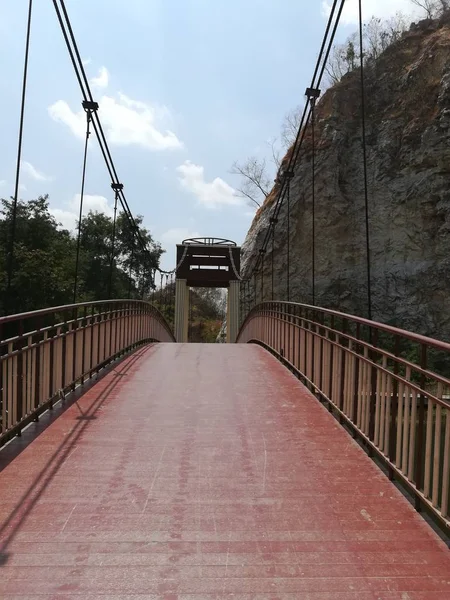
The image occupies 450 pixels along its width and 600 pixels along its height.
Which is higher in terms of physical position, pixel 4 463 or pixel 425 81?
pixel 425 81

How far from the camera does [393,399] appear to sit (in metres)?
3.29

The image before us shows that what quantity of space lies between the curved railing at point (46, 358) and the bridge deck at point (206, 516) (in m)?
0.27

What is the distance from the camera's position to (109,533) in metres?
2.55

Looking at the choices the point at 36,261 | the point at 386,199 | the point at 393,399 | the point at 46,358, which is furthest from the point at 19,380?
the point at 386,199

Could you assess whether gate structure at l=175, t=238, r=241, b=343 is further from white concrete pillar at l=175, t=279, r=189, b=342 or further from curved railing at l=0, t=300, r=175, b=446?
curved railing at l=0, t=300, r=175, b=446

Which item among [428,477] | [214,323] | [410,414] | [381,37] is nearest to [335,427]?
[410,414]

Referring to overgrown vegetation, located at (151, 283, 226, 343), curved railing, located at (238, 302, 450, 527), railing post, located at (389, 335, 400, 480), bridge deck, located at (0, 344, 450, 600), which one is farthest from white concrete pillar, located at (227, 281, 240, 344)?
railing post, located at (389, 335, 400, 480)

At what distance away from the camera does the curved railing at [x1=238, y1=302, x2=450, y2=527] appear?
8.76 feet

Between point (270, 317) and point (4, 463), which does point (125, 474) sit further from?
point (270, 317)

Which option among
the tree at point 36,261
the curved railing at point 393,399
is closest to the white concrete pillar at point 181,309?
the tree at point 36,261

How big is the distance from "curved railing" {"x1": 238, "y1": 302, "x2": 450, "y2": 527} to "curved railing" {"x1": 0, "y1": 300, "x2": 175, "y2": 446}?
8.32 feet

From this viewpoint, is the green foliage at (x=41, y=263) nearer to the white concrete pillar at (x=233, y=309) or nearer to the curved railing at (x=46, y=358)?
the white concrete pillar at (x=233, y=309)

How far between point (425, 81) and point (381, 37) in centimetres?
699

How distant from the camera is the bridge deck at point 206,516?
2.18 metres
